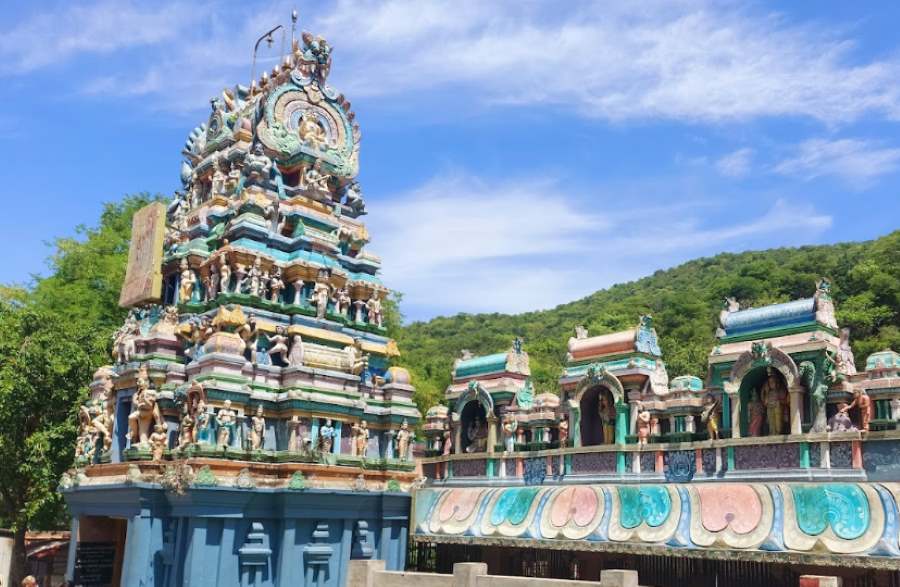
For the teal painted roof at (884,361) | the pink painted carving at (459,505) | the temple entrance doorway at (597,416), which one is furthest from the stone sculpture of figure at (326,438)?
the teal painted roof at (884,361)

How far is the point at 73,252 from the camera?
34688mm

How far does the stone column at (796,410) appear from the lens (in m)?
19.5

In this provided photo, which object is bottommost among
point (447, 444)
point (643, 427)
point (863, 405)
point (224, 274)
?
point (447, 444)

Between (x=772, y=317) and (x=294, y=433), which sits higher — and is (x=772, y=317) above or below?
above

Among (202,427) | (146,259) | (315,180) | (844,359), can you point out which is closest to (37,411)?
(146,259)

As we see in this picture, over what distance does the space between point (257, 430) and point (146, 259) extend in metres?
6.85

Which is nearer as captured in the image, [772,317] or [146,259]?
[772,317]

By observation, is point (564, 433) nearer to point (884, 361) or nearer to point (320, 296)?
point (320, 296)

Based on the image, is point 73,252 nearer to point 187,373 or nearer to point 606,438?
point 187,373

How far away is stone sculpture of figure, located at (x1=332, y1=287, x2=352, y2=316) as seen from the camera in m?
25.0

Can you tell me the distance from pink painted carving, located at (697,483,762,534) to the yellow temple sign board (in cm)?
1561

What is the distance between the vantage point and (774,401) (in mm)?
20406

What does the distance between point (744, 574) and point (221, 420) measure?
12.7m

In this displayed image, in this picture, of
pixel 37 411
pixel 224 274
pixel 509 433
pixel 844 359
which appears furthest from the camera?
pixel 37 411
